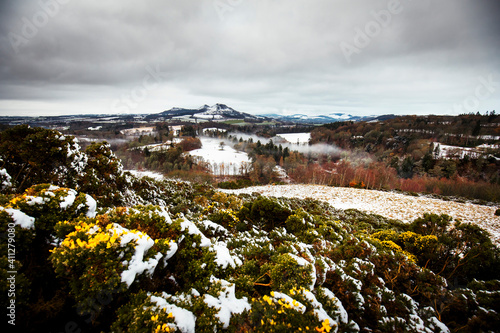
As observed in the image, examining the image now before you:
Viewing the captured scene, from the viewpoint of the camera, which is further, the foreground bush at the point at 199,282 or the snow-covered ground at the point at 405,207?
the snow-covered ground at the point at 405,207

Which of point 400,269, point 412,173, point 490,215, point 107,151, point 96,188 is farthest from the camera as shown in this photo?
point 412,173

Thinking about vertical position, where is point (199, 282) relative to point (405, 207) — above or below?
above

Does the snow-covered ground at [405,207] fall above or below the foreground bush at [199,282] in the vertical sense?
below

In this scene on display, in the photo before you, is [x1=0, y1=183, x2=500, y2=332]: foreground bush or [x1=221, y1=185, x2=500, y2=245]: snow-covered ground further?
[x1=221, y1=185, x2=500, y2=245]: snow-covered ground

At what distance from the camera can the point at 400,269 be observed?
4.65 m

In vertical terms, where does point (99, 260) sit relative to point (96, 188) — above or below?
above

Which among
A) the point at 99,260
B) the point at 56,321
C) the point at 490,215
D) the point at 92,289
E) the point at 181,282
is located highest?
the point at 99,260

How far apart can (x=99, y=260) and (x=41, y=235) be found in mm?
2072

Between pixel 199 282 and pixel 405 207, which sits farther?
pixel 405 207

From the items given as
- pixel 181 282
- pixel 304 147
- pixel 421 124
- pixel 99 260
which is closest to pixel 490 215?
pixel 181 282

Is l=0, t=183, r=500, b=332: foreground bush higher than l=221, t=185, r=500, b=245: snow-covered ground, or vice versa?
l=0, t=183, r=500, b=332: foreground bush

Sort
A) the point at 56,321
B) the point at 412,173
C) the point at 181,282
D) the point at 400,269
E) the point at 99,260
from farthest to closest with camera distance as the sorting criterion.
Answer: the point at 412,173 < the point at 400,269 < the point at 181,282 < the point at 99,260 < the point at 56,321

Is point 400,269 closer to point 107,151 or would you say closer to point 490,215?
point 107,151

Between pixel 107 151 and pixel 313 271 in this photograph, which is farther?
pixel 107 151
